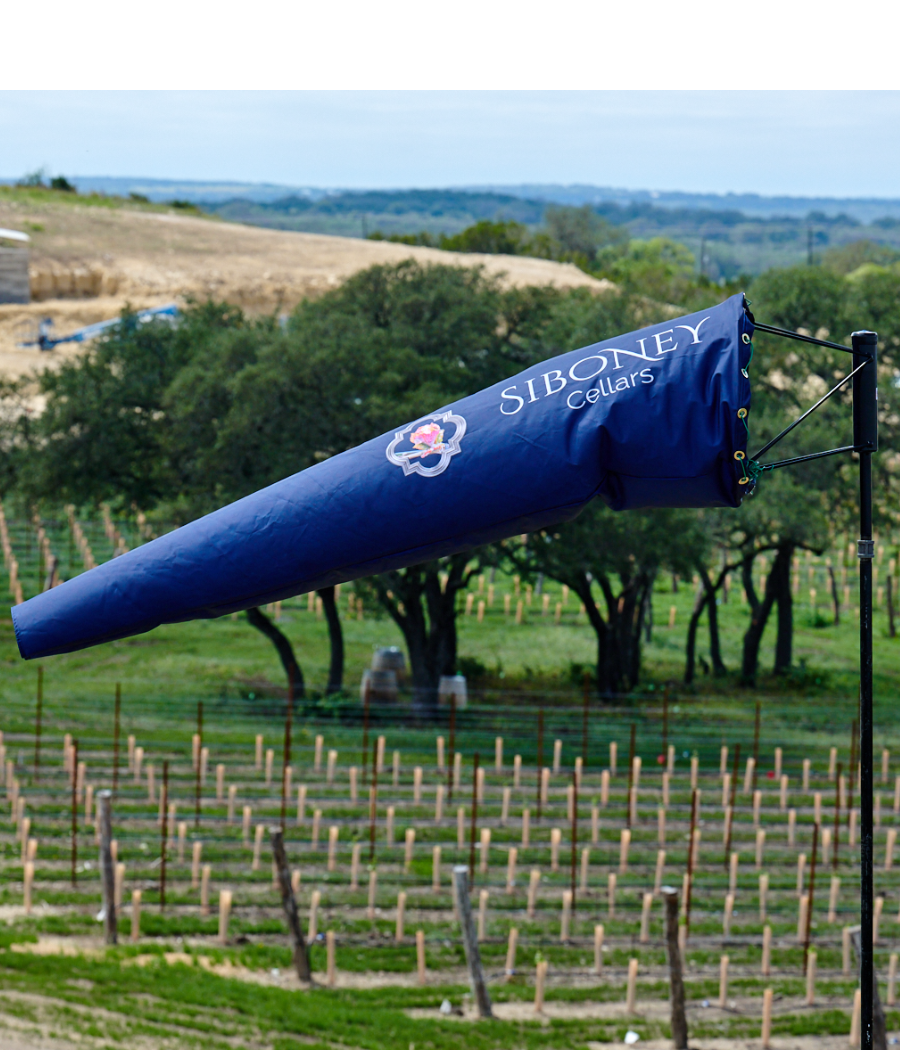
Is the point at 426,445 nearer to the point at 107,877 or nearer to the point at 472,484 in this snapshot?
the point at 472,484

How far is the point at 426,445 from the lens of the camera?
3926mm

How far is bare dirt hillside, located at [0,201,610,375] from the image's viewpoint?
43969 millimetres

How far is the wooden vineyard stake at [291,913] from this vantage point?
33.8 feet

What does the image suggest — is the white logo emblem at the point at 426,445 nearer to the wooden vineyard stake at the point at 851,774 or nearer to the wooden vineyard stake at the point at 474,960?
the wooden vineyard stake at the point at 474,960

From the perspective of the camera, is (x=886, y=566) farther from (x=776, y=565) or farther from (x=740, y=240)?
(x=740, y=240)

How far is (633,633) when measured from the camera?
2162cm

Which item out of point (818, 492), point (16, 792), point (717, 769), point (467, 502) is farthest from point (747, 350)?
point (818, 492)

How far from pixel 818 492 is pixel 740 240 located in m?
183

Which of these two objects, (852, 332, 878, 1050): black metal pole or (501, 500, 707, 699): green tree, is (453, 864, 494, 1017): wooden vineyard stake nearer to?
(852, 332, 878, 1050): black metal pole

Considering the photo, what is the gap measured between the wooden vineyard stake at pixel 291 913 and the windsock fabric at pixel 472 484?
668cm

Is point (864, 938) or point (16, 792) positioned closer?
point (864, 938)

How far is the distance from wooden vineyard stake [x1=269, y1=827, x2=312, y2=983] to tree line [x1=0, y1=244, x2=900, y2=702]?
760 centimetres

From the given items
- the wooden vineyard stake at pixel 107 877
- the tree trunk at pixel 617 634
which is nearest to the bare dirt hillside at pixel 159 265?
the tree trunk at pixel 617 634

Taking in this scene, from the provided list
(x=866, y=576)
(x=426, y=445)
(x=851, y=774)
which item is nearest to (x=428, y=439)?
(x=426, y=445)
